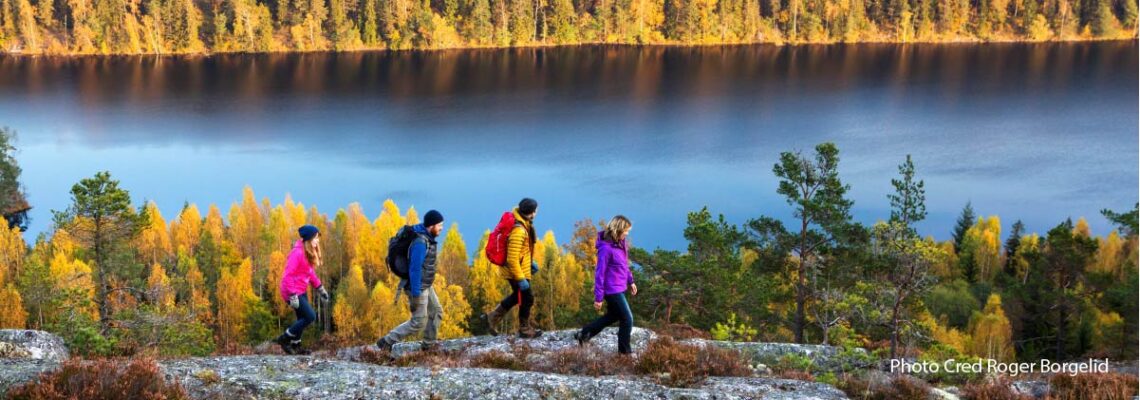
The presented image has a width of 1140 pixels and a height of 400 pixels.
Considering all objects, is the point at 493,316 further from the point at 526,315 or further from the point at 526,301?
the point at 526,301

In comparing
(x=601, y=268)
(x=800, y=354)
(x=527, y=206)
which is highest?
(x=527, y=206)

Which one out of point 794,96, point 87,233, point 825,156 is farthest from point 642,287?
point 794,96

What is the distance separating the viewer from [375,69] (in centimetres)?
15325

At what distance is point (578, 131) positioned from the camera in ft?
337

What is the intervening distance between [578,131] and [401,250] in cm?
9007

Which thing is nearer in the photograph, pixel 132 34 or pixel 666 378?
pixel 666 378

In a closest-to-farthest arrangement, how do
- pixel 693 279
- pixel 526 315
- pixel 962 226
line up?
pixel 526 315
pixel 693 279
pixel 962 226

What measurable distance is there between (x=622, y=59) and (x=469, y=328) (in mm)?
112033

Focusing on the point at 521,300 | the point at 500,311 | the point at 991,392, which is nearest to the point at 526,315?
the point at 521,300

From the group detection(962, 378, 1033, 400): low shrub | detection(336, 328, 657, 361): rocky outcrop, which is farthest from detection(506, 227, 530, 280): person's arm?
detection(962, 378, 1033, 400): low shrub

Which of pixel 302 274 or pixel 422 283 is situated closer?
pixel 422 283

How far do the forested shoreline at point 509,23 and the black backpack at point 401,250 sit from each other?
551 feet

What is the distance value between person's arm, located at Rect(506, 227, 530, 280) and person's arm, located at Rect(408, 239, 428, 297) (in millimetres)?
1349

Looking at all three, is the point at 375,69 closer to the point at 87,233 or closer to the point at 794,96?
the point at 794,96
